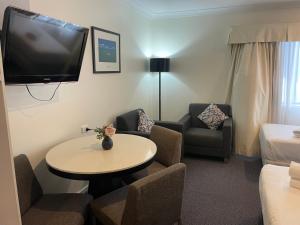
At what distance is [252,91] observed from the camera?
377 centimetres

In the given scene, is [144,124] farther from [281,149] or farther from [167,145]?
[281,149]

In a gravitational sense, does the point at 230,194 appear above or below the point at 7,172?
below

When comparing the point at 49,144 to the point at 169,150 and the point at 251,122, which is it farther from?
the point at 251,122

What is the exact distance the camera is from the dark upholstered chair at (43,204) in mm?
1615

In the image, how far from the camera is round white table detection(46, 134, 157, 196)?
1.68 metres

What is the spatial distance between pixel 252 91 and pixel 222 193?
1.79 metres

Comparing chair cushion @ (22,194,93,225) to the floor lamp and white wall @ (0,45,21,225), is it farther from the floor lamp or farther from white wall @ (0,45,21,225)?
the floor lamp

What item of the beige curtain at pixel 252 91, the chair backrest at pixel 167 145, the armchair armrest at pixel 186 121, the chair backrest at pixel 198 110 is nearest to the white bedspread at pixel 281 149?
the beige curtain at pixel 252 91

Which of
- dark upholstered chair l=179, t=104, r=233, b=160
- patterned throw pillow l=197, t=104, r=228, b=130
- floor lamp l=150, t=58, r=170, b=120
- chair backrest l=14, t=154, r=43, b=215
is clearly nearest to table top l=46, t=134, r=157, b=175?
chair backrest l=14, t=154, r=43, b=215

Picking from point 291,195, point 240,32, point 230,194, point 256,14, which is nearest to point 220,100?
point 240,32

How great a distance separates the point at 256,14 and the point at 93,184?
11.9 ft

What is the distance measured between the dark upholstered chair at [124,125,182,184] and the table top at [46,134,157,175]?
0.76 feet

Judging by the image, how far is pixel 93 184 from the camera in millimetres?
2207

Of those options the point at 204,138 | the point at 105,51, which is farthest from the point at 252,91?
the point at 105,51
